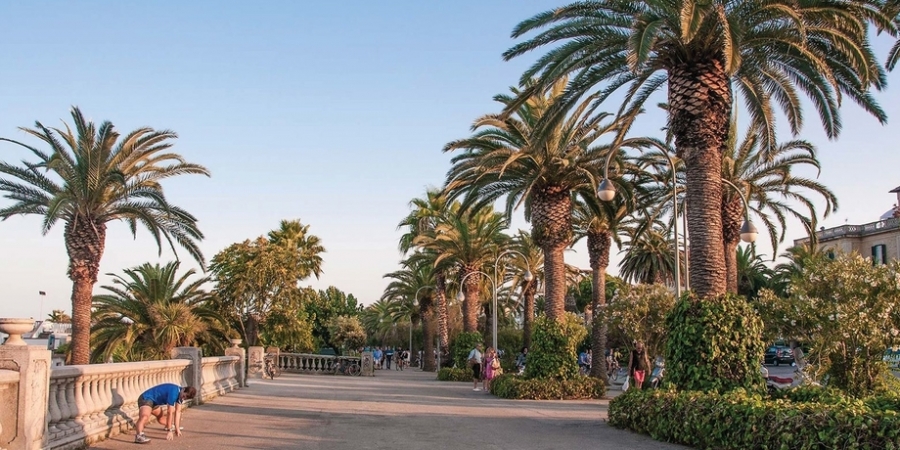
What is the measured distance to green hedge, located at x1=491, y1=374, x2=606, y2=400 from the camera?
76.8ft

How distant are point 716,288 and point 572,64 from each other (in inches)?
214

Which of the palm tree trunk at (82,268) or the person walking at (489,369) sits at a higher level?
the palm tree trunk at (82,268)

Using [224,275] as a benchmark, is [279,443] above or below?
below

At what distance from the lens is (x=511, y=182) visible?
87.4ft

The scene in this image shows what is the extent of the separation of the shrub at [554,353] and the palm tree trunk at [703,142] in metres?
8.88

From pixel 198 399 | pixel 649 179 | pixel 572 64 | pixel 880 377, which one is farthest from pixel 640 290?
pixel 198 399

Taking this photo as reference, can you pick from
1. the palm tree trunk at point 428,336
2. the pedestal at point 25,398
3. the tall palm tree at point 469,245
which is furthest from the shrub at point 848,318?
the palm tree trunk at point 428,336

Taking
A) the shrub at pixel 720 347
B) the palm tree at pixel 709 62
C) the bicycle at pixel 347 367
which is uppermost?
the palm tree at pixel 709 62

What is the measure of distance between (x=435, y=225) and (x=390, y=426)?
99.4ft

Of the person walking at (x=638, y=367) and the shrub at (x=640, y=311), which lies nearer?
the person walking at (x=638, y=367)

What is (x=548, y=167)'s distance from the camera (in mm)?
24453

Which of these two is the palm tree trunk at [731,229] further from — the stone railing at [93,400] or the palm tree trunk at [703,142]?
the stone railing at [93,400]

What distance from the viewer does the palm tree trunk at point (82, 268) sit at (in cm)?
2403

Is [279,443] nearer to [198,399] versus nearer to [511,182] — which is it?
[198,399]
